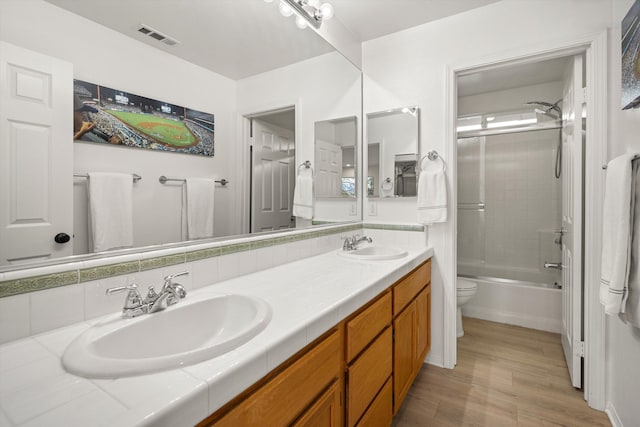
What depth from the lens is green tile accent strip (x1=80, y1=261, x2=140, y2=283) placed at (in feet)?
2.89

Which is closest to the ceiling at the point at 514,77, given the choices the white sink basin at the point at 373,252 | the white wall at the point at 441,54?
the white wall at the point at 441,54

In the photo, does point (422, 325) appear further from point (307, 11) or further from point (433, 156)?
point (307, 11)

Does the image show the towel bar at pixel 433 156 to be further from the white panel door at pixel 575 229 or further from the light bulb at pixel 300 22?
the light bulb at pixel 300 22

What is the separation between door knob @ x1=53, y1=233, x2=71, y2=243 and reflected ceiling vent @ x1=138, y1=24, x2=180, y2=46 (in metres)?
0.69

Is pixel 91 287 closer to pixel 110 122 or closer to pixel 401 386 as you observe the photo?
pixel 110 122

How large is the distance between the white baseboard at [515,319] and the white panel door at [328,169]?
1.97 m

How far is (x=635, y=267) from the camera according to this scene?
3.94ft

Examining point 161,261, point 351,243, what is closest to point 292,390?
point 161,261

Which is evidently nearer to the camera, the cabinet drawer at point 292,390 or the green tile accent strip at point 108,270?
the cabinet drawer at point 292,390

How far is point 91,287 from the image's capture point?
35.0 inches

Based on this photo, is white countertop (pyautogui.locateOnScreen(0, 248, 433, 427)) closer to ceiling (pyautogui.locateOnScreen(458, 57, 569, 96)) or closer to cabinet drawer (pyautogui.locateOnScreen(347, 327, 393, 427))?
cabinet drawer (pyautogui.locateOnScreen(347, 327, 393, 427))

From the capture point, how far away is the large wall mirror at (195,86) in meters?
0.86

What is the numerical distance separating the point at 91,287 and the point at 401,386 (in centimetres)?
145

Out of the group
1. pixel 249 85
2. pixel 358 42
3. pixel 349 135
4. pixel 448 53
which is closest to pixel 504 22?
pixel 448 53
